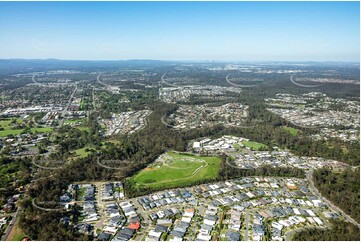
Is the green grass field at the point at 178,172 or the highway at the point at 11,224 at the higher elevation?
the highway at the point at 11,224

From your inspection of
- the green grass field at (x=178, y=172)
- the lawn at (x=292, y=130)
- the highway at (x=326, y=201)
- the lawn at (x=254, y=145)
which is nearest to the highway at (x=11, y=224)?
the green grass field at (x=178, y=172)

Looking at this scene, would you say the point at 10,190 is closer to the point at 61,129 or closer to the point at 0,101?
the point at 61,129

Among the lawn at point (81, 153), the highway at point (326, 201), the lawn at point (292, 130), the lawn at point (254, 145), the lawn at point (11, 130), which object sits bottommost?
the highway at point (326, 201)

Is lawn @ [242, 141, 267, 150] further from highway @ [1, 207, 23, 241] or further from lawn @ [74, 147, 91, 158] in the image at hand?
highway @ [1, 207, 23, 241]

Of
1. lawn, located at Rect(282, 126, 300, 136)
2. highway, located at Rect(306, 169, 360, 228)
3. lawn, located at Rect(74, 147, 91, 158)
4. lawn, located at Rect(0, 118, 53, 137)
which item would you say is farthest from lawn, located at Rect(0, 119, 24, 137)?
lawn, located at Rect(282, 126, 300, 136)

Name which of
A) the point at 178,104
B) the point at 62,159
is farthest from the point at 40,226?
the point at 178,104

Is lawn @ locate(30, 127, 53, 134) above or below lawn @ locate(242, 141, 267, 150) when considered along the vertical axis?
above

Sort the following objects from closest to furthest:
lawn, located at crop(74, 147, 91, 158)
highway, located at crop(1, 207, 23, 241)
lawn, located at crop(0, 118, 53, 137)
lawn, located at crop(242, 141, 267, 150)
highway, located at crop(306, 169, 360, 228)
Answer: highway, located at crop(1, 207, 23, 241) → highway, located at crop(306, 169, 360, 228) → lawn, located at crop(74, 147, 91, 158) → lawn, located at crop(242, 141, 267, 150) → lawn, located at crop(0, 118, 53, 137)

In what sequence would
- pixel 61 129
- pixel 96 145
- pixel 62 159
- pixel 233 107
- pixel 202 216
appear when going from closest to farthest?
pixel 202 216
pixel 62 159
pixel 96 145
pixel 61 129
pixel 233 107

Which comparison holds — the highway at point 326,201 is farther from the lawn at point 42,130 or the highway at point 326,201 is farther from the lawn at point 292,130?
the lawn at point 42,130
